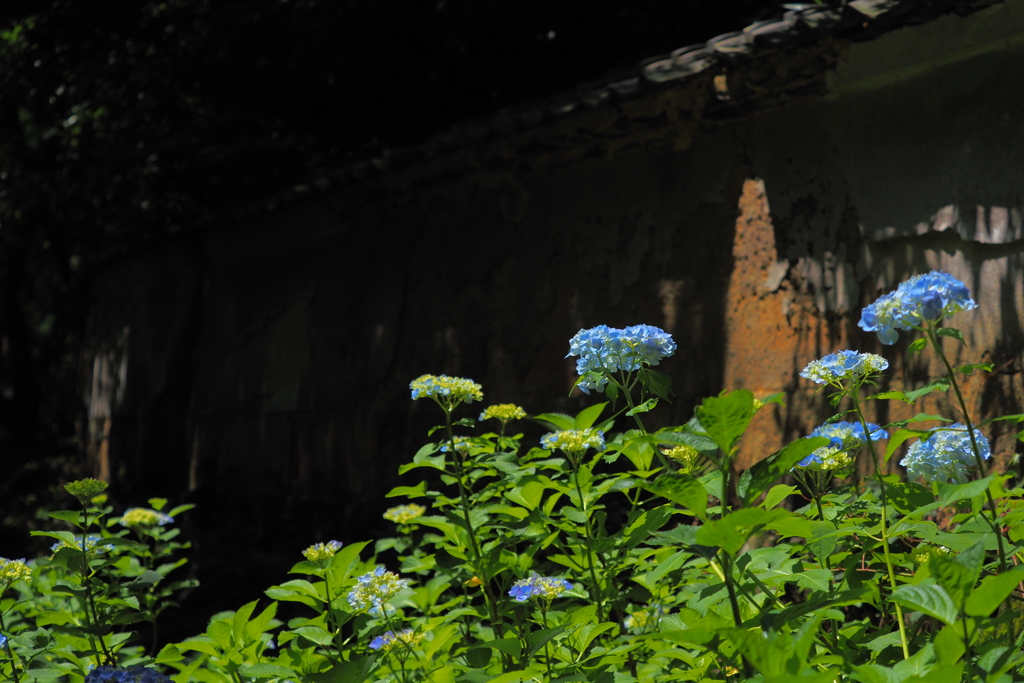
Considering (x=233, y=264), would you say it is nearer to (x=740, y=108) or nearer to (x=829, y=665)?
(x=740, y=108)

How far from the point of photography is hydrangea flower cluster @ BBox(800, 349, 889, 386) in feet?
4.45

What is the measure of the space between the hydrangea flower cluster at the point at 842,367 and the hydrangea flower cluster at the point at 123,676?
120 cm

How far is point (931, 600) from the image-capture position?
89 cm

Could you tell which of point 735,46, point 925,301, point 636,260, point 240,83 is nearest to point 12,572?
point 925,301

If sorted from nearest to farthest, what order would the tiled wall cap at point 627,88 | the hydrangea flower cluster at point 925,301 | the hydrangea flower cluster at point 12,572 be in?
the hydrangea flower cluster at point 925,301 → the hydrangea flower cluster at point 12,572 → the tiled wall cap at point 627,88

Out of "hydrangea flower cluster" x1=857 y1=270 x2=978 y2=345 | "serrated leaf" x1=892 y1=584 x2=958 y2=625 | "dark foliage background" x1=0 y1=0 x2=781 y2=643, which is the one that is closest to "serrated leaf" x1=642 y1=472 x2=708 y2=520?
"serrated leaf" x1=892 y1=584 x2=958 y2=625

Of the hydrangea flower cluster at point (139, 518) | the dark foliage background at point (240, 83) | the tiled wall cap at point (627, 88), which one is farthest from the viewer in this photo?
the dark foliage background at point (240, 83)

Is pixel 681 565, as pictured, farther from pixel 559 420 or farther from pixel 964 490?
pixel 964 490

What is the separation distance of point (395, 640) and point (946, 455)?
1041mm

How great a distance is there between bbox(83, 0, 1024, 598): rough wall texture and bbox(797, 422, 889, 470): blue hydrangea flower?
3.17 feet

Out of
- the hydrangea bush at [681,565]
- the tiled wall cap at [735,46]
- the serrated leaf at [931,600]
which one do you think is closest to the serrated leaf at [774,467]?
the hydrangea bush at [681,565]

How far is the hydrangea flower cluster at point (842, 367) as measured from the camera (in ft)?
4.45

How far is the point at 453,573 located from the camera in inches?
72.2

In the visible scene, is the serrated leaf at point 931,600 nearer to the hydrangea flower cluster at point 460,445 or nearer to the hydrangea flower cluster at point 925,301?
the hydrangea flower cluster at point 925,301
